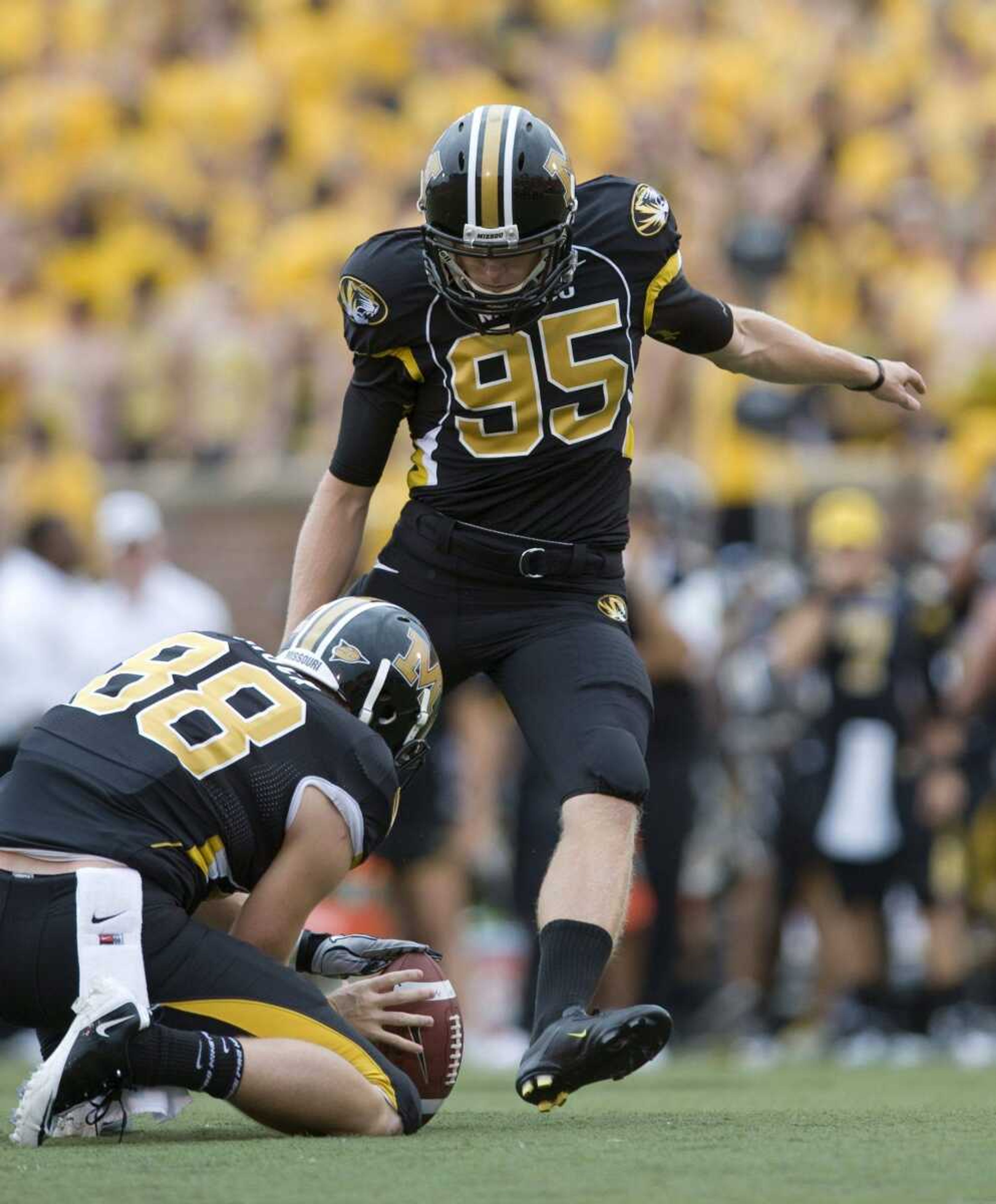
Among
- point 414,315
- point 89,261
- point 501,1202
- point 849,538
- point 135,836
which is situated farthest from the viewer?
point 89,261

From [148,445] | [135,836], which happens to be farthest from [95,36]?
[135,836]

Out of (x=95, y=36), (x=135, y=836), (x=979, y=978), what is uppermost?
(x=95, y=36)

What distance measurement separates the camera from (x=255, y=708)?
4379 mm

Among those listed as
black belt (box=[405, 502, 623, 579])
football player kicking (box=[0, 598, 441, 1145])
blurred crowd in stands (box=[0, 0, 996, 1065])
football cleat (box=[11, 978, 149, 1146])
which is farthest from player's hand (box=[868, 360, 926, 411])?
blurred crowd in stands (box=[0, 0, 996, 1065])

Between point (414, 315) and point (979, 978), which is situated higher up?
point (414, 315)

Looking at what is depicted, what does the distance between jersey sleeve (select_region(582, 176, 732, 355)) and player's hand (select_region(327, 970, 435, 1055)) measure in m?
1.61

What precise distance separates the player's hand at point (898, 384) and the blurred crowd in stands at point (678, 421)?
2.93m

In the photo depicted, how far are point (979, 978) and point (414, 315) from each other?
5294mm

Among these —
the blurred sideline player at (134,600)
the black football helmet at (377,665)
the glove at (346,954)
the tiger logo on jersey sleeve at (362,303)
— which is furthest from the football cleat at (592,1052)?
the blurred sideline player at (134,600)

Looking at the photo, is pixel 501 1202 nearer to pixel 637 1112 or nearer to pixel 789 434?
pixel 637 1112

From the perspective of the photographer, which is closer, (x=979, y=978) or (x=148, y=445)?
(x=979, y=978)

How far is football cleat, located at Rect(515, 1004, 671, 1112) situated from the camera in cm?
436

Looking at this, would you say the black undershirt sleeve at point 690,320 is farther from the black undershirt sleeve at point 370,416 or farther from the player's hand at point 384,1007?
the player's hand at point 384,1007

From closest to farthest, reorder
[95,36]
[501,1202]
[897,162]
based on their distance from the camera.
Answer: [501,1202], [897,162], [95,36]
